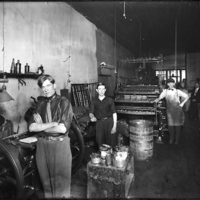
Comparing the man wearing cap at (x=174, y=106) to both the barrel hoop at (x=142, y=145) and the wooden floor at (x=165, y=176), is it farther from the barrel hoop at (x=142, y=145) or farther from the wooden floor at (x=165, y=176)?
the barrel hoop at (x=142, y=145)

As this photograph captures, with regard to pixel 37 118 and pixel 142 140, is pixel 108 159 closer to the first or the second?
pixel 37 118

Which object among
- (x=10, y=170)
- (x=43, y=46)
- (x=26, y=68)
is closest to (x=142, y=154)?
(x=10, y=170)

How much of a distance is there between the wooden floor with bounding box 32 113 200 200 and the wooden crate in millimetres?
493

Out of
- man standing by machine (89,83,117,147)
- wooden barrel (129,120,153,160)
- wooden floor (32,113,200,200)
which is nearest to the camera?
wooden floor (32,113,200,200)

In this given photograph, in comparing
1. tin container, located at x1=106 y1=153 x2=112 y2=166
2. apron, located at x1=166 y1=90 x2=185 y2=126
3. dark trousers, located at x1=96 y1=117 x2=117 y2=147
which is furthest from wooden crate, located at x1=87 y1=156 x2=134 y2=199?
apron, located at x1=166 y1=90 x2=185 y2=126

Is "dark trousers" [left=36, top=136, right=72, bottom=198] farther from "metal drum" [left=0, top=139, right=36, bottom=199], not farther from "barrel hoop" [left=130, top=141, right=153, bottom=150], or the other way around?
"barrel hoop" [left=130, top=141, right=153, bottom=150]

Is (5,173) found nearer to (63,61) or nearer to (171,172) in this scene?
(171,172)

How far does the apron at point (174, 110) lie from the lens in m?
5.09

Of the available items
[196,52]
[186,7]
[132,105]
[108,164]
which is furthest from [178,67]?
[108,164]

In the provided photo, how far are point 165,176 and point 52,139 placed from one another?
2.35 meters

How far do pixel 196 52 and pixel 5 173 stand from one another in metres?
16.3

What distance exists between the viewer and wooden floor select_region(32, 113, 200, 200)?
9.96ft

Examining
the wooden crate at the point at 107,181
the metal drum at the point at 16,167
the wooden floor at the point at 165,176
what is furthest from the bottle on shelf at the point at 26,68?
the wooden crate at the point at 107,181

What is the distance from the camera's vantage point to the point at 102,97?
13.5ft
